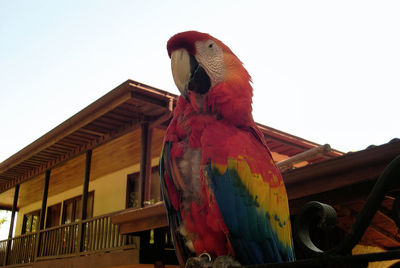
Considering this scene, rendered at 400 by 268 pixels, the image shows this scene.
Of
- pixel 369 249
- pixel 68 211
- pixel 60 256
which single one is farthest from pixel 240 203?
pixel 68 211

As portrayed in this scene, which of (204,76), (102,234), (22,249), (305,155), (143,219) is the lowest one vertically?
(22,249)

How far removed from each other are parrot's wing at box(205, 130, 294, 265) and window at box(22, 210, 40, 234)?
1549 cm

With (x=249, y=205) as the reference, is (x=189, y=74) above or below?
above

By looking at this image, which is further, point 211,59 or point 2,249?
point 2,249

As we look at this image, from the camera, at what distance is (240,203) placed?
1818 mm

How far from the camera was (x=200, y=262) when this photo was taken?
5.47ft

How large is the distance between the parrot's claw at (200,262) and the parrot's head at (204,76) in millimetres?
738

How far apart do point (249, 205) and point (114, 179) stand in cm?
1013

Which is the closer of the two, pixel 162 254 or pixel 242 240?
pixel 242 240

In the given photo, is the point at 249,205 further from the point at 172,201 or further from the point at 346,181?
the point at 346,181

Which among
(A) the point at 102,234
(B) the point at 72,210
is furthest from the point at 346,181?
(B) the point at 72,210

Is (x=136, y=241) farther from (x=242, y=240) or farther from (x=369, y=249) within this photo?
(x=242, y=240)

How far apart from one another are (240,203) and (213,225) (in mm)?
168

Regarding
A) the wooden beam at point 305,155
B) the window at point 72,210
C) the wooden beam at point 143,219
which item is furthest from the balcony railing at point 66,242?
the wooden beam at point 305,155
